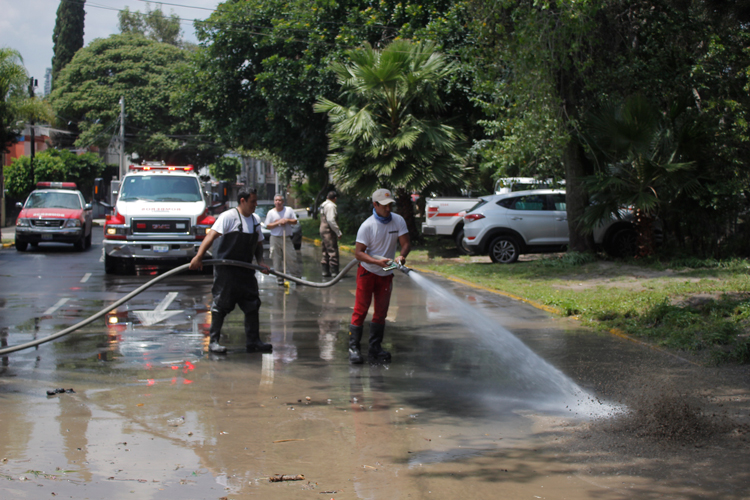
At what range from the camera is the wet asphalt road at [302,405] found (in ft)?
14.7

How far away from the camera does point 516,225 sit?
711 inches

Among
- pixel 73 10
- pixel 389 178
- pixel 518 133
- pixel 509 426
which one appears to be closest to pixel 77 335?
pixel 509 426

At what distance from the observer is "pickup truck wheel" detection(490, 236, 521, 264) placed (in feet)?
59.4

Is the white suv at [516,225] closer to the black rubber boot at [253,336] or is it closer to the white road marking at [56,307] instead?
the white road marking at [56,307]

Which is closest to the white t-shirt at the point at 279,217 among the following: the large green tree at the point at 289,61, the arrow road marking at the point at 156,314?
the arrow road marking at the point at 156,314

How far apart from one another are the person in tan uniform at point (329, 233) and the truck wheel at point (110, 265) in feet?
15.6

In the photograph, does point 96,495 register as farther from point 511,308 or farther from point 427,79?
point 427,79

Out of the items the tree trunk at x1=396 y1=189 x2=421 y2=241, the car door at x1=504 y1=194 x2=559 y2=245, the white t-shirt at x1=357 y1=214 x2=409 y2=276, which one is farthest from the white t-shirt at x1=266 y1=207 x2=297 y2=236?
the tree trunk at x1=396 y1=189 x2=421 y2=241

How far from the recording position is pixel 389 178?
20.9 metres

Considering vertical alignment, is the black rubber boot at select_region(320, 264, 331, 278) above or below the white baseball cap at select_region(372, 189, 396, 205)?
below

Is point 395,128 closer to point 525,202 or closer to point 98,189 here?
point 525,202

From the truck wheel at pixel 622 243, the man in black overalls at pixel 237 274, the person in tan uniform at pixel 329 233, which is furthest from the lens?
the truck wheel at pixel 622 243

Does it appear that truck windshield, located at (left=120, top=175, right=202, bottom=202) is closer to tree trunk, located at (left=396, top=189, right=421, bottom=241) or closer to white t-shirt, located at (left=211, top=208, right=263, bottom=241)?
tree trunk, located at (left=396, top=189, right=421, bottom=241)

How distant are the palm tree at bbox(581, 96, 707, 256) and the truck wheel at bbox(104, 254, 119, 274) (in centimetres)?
1030
